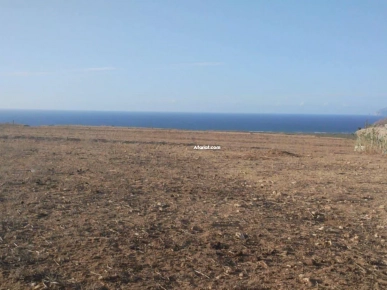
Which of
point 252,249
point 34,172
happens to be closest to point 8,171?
point 34,172

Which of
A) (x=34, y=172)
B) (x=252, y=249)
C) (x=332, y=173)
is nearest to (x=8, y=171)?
(x=34, y=172)

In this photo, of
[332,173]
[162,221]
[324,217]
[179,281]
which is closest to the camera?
[179,281]

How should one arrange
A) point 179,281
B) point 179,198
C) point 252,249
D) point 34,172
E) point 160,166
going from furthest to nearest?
point 160,166 < point 34,172 < point 179,198 < point 252,249 < point 179,281

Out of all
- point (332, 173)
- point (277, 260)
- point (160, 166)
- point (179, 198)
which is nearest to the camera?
point (277, 260)

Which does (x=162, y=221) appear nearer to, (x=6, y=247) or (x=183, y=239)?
(x=183, y=239)

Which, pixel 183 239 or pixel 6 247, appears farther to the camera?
pixel 183 239

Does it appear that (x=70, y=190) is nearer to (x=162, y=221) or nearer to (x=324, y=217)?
(x=162, y=221)
